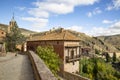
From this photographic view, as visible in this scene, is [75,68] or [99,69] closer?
[75,68]

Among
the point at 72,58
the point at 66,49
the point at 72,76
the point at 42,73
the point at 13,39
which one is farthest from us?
the point at 13,39

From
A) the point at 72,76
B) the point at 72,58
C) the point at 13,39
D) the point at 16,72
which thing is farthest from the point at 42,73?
the point at 13,39

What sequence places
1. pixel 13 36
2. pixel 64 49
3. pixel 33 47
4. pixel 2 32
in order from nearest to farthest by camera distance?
pixel 64 49 → pixel 33 47 → pixel 2 32 → pixel 13 36

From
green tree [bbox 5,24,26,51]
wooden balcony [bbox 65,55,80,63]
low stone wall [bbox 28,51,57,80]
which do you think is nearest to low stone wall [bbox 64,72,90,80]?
wooden balcony [bbox 65,55,80,63]

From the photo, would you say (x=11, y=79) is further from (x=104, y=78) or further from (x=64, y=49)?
(x=104, y=78)

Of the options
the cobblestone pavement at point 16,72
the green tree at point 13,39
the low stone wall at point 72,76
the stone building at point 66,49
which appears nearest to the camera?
the cobblestone pavement at point 16,72

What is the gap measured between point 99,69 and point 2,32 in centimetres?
3407

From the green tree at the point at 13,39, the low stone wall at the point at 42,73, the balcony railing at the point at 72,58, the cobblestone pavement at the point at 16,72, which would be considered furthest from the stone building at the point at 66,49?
the green tree at the point at 13,39

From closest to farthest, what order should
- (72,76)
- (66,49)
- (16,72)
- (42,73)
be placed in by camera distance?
1. (42,73)
2. (16,72)
3. (72,76)
4. (66,49)

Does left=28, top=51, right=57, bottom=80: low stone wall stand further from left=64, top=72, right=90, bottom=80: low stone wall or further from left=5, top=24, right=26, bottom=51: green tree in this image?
left=5, top=24, right=26, bottom=51: green tree

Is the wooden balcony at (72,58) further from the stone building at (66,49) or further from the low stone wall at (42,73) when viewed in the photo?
the low stone wall at (42,73)

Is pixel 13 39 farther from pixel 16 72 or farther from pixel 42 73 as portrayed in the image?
pixel 42 73

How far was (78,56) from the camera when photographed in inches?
1431

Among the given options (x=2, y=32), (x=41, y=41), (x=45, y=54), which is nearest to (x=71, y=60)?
(x=45, y=54)
